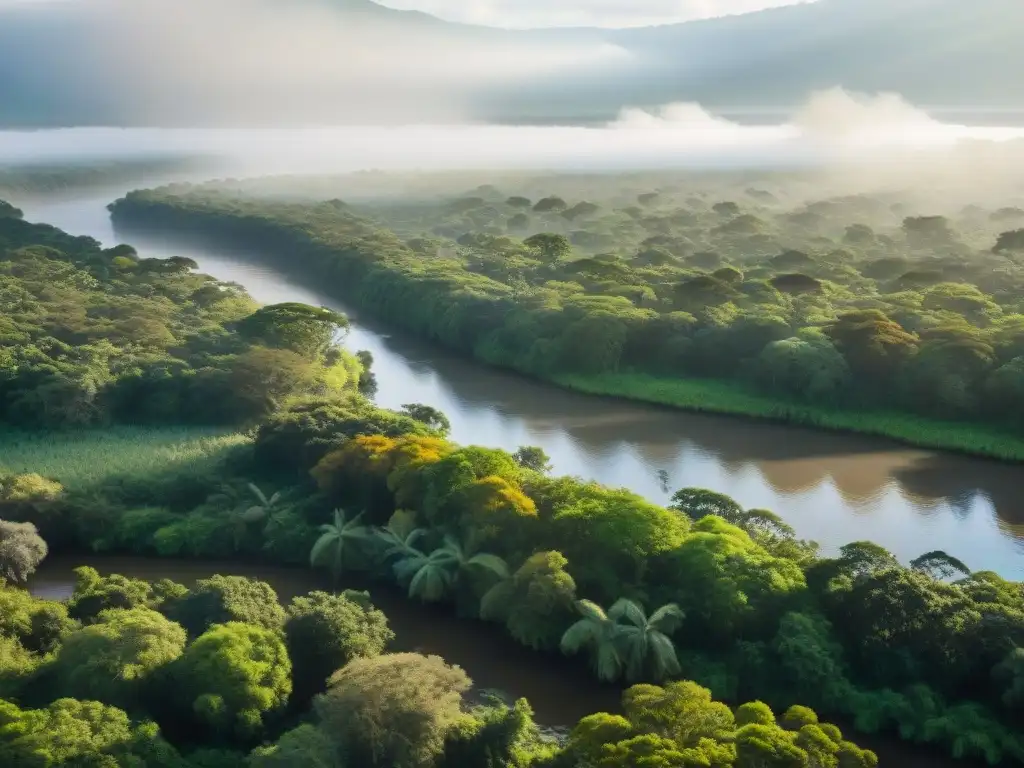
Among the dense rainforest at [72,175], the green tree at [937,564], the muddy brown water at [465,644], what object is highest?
the dense rainforest at [72,175]

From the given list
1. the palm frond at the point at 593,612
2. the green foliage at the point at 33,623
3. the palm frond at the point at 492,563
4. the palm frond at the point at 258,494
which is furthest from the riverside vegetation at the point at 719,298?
the green foliage at the point at 33,623

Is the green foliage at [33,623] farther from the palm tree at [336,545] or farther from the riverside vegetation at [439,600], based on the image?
the palm tree at [336,545]

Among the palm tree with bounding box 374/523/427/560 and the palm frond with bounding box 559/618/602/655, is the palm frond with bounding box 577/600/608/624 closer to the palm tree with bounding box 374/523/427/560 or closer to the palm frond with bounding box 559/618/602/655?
the palm frond with bounding box 559/618/602/655

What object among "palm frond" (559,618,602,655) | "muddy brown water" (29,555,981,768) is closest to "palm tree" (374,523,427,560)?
"muddy brown water" (29,555,981,768)

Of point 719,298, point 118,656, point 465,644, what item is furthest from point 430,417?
point 719,298

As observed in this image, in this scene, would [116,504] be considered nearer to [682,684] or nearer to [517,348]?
[682,684]

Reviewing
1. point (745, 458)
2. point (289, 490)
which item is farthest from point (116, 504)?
point (745, 458)
